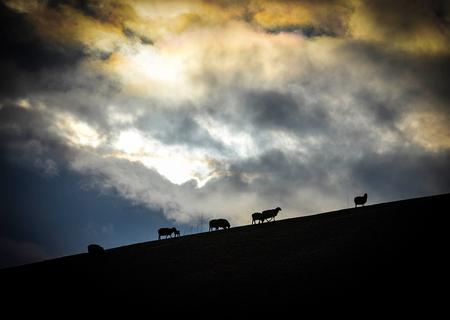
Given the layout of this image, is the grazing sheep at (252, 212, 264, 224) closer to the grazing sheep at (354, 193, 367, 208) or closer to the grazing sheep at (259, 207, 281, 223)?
the grazing sheep at (259, 207, 281, 223)

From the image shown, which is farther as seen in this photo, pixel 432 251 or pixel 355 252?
pixel 355 252

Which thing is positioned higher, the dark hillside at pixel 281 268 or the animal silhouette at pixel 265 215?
the animal silhouette at pixel 265 215

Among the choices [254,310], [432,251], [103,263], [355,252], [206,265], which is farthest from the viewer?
[103,263]

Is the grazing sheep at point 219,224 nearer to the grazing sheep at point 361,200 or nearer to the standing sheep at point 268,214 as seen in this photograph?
the standing sheep at point 268,214

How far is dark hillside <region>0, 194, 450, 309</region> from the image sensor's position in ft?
42.7

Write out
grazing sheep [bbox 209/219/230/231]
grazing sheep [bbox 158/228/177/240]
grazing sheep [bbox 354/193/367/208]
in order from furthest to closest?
grazing sheep [bbox 158/228/177/240] < grazing sheep [bbox 209/219/230/231] < grazing sheep [bbox 354/193/367/208]

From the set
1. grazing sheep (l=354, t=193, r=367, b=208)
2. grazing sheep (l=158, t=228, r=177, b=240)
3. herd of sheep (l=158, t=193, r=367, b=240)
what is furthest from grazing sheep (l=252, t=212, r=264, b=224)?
grazing sheep (l=158, t=228, r=177, b=240)

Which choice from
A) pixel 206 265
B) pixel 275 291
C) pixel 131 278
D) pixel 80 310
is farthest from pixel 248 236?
pixel 80 310

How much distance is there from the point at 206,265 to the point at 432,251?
1304 centimetres

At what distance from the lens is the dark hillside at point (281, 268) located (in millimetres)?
13000

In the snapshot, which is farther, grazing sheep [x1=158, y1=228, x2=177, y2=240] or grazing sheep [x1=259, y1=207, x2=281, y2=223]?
grazing sheep [x1=158, y1=228, x2=177, y2=240]

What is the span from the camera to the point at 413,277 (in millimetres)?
12328

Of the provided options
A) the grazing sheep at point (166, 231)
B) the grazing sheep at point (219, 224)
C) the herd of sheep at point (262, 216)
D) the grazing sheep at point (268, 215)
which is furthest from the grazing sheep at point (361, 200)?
the grazing sheep at point (166, 231)

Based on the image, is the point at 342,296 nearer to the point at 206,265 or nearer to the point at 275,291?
the point at 275,291
